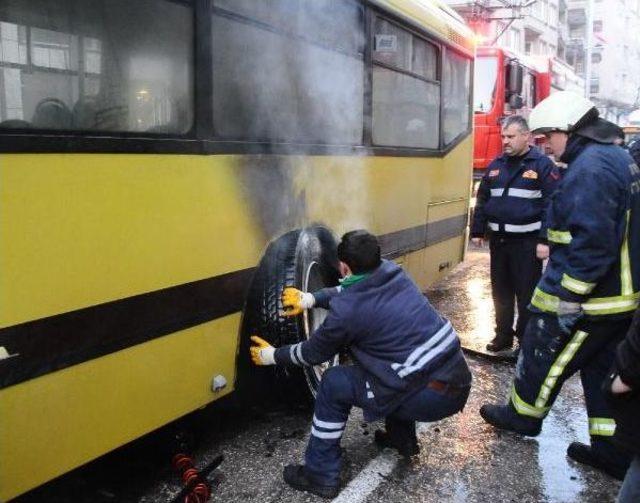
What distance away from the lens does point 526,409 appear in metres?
3.49

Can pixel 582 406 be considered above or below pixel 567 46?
below

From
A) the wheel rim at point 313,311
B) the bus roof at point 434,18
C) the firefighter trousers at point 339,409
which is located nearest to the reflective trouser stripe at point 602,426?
the firefighter trousers at point 339,409

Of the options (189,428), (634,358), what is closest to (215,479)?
(189,428)

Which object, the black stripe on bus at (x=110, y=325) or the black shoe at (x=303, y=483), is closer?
the black stripe on bus at (x=110, y=325)

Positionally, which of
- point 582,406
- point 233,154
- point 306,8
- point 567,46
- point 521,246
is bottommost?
point 582,406

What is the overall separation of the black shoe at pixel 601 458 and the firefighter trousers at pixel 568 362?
8 centimetres

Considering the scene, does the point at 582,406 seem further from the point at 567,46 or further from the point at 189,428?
the point at 567,46

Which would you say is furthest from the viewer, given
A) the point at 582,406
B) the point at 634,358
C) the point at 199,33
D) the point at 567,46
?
the point at 567,46

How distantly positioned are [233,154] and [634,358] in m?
1.93

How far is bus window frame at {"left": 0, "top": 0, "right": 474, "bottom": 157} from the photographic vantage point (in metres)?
2.17

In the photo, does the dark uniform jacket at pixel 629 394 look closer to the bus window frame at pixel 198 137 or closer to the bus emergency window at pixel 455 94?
the bus window frame at pixel 198 137

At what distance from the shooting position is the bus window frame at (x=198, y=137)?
217 centimetres

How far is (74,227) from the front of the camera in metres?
2.29

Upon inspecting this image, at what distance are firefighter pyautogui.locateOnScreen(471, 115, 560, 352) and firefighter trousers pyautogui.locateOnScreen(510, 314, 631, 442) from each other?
5.10 ft
